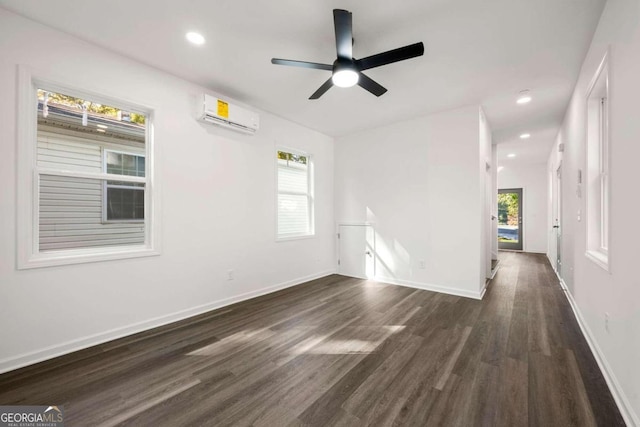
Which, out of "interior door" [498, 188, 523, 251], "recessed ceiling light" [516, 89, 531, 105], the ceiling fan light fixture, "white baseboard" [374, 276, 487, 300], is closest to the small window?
the ceiling fan light fixture

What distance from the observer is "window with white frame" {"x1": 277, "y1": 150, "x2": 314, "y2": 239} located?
14.7 ft

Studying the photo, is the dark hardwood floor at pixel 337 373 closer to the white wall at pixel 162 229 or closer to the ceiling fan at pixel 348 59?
the white wall at pixel 162 229

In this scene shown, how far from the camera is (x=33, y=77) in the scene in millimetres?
2172

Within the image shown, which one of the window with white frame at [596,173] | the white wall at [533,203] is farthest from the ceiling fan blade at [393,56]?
the white wall at [533,203]

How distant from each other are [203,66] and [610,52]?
3554 mm

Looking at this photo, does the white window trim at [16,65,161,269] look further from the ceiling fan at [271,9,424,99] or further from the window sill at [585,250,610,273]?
the window sill at [585,250,610,273]

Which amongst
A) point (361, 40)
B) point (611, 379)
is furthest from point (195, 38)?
point (611, 379)

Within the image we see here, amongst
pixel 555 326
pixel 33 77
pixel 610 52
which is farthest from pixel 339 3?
pixel 555 326

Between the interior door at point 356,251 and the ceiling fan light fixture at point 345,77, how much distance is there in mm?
2983

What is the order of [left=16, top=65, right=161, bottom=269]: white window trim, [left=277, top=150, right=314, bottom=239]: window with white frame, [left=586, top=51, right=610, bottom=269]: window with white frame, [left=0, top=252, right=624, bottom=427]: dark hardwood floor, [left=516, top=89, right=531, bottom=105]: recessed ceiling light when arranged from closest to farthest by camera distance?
[left=0, top=252, right=624, bottom=427]: dark hardwood floor, [left=16, top=65, right=161, bottom=269]: white window trim, [left=586, top=51, right=610, bottom=269]: window with white frame, [left=516, top=89, right=531, bottom=105]: recessed ceiling light, [left=277, top=150, right=314, bottom=239]: window with white frame

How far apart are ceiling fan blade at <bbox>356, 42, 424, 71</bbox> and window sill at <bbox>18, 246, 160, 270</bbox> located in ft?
9.41

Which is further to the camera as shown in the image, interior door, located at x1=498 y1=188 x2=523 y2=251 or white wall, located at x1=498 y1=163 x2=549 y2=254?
interior door, located at x1=498 y1=188 x2=523 y2=251

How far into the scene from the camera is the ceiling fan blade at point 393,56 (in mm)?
1967

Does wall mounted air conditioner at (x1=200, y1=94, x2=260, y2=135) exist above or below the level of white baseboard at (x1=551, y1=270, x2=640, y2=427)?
above
